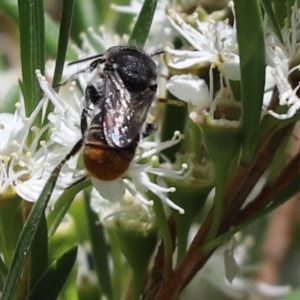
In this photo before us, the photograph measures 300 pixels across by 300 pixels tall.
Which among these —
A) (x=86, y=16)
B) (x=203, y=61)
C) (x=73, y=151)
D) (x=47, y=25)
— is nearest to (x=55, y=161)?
A: (x=73, y=151)

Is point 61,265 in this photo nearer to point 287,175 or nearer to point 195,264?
point 195,264

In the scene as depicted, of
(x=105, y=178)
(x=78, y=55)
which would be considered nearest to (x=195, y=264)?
(x=105, y=178)

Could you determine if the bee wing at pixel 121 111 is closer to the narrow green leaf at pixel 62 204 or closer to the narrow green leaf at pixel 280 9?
the narrow green leaf at pixel 62 204

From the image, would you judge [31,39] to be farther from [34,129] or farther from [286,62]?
[286,62]

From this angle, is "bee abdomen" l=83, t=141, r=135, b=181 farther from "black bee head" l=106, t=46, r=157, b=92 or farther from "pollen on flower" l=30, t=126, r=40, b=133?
"black bee head" l=106, t=46, r=157, b=92

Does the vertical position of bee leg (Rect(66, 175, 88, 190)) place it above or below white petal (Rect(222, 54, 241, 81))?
below

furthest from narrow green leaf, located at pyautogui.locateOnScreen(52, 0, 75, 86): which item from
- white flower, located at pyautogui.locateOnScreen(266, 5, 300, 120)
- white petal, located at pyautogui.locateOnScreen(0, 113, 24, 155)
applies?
white flower, located at pyautogui.locateOnScreen(266, 5, 300, 120)

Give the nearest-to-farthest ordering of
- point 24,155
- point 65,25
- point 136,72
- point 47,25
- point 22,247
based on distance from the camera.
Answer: point 22,247 < point 65,25 < point 24,155 < point 136,72 < point 47,25
